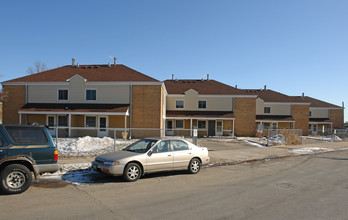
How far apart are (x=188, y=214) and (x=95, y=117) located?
2219cm

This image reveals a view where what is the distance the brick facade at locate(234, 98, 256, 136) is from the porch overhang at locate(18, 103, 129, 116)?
561 inches

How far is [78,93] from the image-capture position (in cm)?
2569

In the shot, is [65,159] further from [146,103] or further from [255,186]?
[146,103]

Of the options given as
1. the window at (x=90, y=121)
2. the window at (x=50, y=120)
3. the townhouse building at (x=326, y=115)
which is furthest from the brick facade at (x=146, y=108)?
the townhouse building at (x=326, y=115)

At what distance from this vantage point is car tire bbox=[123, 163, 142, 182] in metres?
7.91

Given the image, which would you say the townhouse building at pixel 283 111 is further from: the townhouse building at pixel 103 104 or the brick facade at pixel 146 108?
the brick facade at pixel 146 108

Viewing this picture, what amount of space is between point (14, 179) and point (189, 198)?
177 inches

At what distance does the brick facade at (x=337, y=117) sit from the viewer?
4347 centimetres

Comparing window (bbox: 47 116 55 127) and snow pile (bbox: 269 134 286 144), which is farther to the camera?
window (bbox: 47 116 55 127)

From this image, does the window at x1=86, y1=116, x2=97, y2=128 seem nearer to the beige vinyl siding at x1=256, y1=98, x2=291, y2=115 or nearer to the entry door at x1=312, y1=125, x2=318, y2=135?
the beige vinyl siding at x1=256, y1=98, x2=291, y2=115

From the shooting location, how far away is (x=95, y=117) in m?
25.6

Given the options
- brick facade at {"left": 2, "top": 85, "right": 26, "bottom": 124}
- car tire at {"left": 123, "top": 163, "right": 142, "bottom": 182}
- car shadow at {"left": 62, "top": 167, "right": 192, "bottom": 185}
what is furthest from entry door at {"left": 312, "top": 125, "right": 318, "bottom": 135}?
brick facade at {"left": 2, "top": 85, "right": 26, "bottom": 124}

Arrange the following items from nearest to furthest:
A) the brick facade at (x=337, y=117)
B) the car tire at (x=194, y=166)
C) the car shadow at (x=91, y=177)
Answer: the car shadow at (x=91, y=177) → the car tire at (x=194, y=166) → the brick facade at (x=337, y=117)

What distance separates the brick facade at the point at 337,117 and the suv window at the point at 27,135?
157 ft
